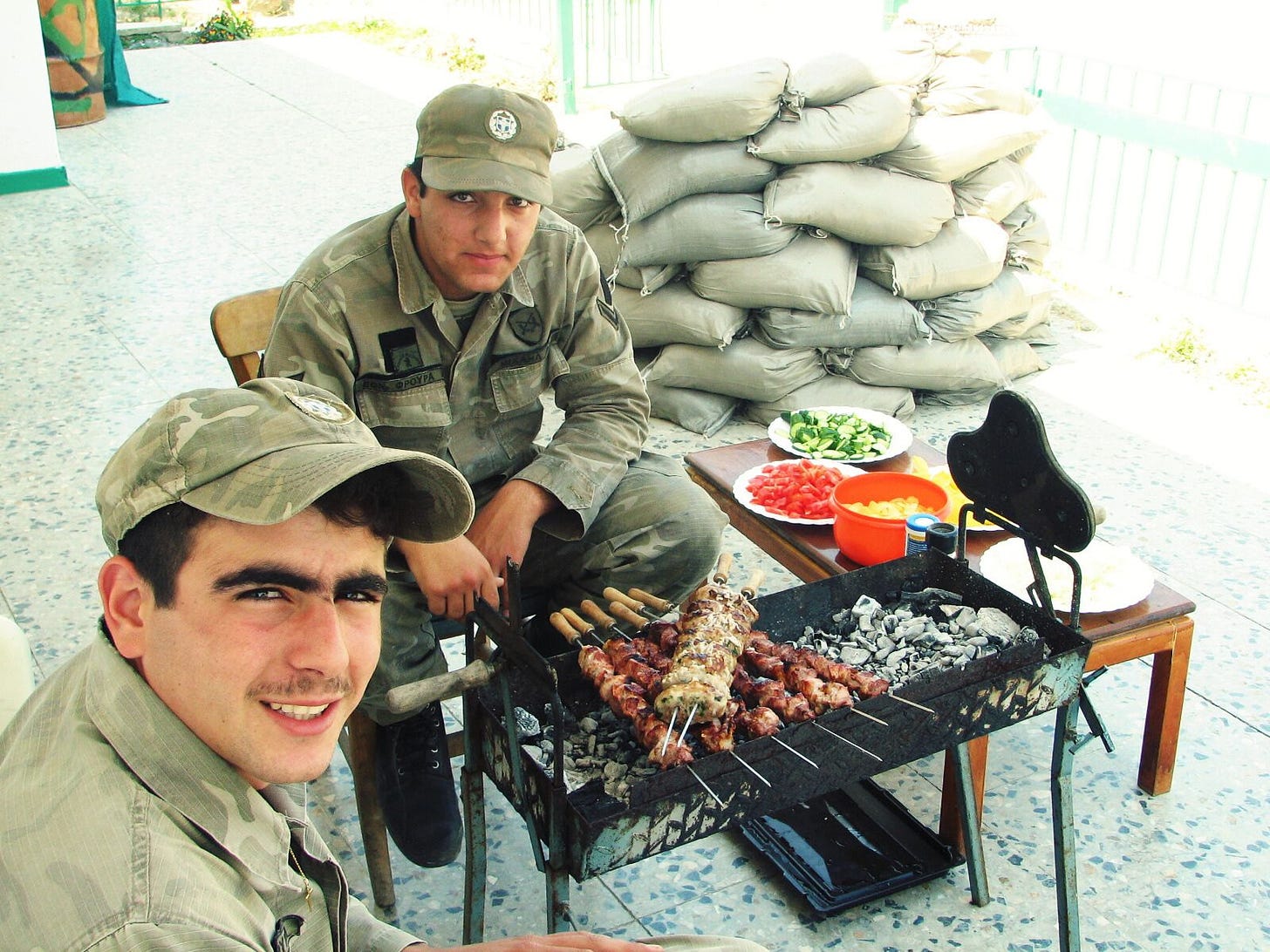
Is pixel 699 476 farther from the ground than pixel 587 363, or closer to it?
closer to it

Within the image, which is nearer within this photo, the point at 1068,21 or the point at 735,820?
the point at 735,820

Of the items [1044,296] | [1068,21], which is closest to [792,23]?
[1068,21]

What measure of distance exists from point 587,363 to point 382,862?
4.30ft

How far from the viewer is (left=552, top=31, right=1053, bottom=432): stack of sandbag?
4.93 m

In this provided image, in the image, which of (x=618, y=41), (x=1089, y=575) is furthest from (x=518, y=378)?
(x=618, y=41)

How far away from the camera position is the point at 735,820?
2129mm

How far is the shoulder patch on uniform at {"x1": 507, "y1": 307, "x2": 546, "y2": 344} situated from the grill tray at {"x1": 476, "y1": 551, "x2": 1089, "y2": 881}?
0.93 m

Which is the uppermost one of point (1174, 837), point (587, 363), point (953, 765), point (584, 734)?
point (587, 363)

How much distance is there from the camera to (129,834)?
1.31 meters

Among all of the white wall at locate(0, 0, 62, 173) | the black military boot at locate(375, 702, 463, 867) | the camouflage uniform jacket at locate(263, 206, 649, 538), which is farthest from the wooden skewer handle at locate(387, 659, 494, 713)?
the white wall at locate(0, 0, 62, 173)

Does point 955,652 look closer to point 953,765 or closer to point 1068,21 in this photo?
point 953,765

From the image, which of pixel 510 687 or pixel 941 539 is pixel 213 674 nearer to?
pixel 510 687

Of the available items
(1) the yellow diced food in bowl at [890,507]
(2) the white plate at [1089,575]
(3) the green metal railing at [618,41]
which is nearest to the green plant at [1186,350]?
(2) the white plate at [1089,575]

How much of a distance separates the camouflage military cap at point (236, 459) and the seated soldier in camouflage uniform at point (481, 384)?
1.16 metres
